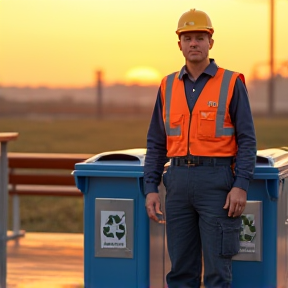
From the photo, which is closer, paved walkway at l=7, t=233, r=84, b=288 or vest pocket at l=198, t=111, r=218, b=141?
vest pocket at l=198, t=111, r=218, b=141

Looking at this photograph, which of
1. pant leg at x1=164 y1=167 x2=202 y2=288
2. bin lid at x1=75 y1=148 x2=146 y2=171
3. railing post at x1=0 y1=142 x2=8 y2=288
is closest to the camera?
pant leg at x1=164 y1=167 x2=202 y2=288

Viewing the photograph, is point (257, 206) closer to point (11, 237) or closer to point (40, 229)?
point (11, 237)

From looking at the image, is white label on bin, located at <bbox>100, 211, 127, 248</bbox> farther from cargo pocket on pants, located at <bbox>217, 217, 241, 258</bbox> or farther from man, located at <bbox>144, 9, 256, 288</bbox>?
cargo pocket on pants, located at <bbox>217, 217, 241, 258</bbox>

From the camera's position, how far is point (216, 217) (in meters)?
4.64

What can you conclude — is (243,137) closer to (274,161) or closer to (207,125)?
(207,125)

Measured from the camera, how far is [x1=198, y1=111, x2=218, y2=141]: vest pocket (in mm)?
4715

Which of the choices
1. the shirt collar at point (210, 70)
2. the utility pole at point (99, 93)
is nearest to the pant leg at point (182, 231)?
the shirt collar at point (210, 70)

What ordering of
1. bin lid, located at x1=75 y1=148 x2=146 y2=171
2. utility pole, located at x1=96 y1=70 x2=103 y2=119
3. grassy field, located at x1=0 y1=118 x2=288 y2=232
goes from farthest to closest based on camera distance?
utility pole, located at x1=96 y1=70 x2=103 y2=119
grassy field, located at x1=0 y1=118 x2=288 y2=232
bin lid, located at x1=75 y1=148 x2=146 y2=171

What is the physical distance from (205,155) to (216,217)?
1.10 ft

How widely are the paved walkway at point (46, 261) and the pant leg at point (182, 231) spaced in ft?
5.38

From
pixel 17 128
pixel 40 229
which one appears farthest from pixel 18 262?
pixel 17 128

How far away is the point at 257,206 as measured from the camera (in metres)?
5.47

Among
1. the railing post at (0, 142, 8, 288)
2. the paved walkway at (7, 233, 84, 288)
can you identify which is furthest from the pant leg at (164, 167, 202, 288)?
the railing post at (0, 142, 8, 288)

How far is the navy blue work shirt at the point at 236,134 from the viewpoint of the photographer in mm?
4645
